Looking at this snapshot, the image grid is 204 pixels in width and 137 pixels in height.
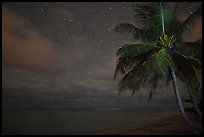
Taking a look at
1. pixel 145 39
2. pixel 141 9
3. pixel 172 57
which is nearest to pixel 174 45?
pixel 172 57

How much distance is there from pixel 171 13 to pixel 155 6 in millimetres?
929

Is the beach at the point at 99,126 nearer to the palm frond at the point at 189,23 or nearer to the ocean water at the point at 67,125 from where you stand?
the ocean water at the point at 67,125

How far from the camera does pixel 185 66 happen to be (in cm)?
1185

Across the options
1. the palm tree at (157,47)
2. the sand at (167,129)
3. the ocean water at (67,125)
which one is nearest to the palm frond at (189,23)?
the palm tree at (157,47)

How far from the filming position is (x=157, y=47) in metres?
12.3

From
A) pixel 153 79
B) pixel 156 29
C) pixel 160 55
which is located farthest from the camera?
pixel 153 79

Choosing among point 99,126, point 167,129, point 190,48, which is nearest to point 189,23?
point 190,48

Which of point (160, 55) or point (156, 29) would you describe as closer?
point (160, 55)

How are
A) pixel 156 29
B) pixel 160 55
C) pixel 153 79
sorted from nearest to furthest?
pixel 160 55, pixel 156 29, pixel 153 79

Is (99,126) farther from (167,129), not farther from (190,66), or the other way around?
(190,66)

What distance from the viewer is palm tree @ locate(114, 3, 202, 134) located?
11602 millimetres

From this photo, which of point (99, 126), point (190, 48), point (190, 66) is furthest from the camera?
point (99, 126)

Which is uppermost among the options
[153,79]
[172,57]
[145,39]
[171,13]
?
[171,13]

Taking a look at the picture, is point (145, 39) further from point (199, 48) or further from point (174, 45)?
point (199, 48)
